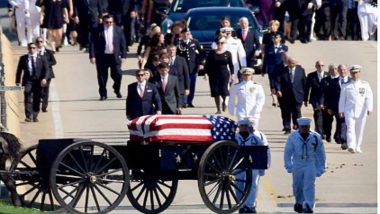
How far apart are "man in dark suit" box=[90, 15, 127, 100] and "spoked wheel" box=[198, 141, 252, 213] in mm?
12419

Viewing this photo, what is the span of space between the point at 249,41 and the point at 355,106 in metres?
6.65

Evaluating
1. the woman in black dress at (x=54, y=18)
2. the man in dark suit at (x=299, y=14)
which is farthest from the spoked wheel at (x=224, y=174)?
the man in dark suit at (x=299, y=14)

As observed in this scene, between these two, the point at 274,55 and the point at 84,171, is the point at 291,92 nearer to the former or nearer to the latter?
the point at 274,55

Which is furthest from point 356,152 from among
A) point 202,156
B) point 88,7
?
point 88,7

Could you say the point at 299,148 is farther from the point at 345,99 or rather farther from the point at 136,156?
the point at 345,99

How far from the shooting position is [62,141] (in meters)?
24.0

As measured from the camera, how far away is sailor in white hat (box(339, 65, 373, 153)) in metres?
33.1

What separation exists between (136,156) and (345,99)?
375 inches

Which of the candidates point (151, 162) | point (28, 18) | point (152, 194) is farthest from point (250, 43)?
point (151, 162)

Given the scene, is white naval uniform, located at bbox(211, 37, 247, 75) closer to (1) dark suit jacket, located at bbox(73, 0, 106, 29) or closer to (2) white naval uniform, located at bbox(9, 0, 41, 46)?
(1) dark suit jacket, located at bbox(73, 0, 106, 29)

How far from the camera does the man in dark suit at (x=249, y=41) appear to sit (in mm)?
39500

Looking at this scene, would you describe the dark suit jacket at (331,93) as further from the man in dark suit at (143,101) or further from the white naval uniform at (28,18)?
the white naval uniform at (28,18)

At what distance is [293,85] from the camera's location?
34.4 metres

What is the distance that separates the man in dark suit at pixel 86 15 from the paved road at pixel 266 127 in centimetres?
45
